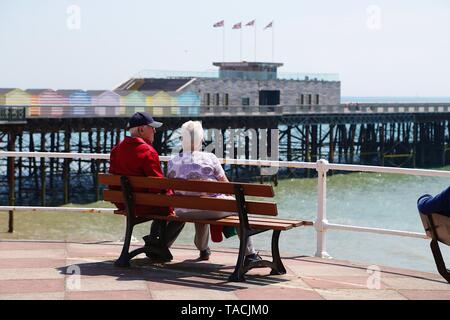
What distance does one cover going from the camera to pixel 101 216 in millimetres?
27234

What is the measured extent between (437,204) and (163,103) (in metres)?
44.3

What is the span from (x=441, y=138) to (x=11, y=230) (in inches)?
1534

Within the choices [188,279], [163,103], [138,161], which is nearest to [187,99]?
[163,103]

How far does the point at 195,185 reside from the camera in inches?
222

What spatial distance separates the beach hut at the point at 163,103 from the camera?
43562 millimetres

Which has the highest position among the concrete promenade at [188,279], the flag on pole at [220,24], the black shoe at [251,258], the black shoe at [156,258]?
the flag on pole at [220,24]

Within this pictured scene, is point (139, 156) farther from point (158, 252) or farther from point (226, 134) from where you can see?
point (226, 134)

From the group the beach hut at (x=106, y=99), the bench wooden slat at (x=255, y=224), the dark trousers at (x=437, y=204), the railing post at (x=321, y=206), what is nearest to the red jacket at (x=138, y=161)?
the bench wooden slat at (x=255, y=224)

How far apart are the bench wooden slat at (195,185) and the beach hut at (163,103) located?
3723 centimetres

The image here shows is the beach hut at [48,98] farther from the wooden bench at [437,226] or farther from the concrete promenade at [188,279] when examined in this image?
the wooden bench at [437,226]

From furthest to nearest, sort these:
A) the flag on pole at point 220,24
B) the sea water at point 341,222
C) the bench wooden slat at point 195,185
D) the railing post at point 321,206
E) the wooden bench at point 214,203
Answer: the flag on pole at point 220,24, the sea water at point 341,222, the railing post at point 321,206, the wooden bench at point 214,203, the bench wooden slat at point 195,185
